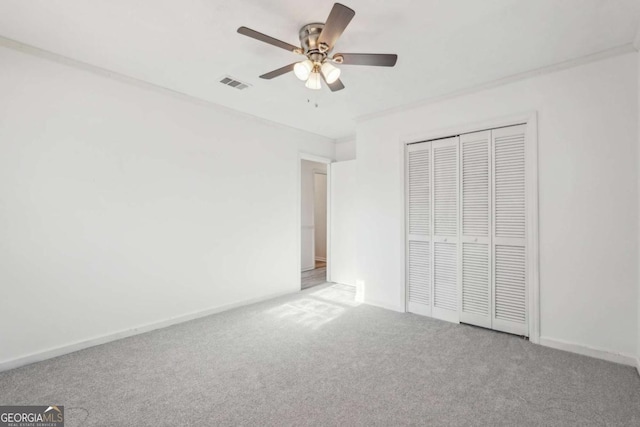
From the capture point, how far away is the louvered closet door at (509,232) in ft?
9.93

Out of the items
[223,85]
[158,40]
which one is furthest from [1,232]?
[223,85]

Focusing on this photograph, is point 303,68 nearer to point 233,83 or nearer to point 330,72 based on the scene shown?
point 330,72

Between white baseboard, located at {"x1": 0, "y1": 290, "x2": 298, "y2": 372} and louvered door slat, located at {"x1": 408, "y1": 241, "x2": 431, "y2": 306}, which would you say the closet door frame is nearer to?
louvered door slat, located at {"x1": 408, "y1": 241, "x2": 431, "y2": 306}

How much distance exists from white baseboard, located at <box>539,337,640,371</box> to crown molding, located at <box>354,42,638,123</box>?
2.54m

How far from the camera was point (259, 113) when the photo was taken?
4.14 metres

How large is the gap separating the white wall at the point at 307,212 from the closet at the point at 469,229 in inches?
121

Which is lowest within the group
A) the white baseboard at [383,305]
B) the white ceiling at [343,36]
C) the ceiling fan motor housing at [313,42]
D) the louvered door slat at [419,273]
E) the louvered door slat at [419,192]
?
the white baseboard at [383,305]

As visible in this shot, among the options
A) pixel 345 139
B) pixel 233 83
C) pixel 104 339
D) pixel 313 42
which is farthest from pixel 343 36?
pixel 104 339

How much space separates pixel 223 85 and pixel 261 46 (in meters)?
0.96

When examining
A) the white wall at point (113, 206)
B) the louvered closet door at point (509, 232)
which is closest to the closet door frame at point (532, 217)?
the louvered closet door at point (509, 232)

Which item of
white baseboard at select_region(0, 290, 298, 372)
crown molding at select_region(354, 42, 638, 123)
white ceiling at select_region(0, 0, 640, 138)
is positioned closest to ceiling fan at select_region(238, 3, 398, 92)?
white ceiling at select_region(0, 0, 640, 138)

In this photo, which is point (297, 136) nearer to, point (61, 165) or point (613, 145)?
point (61, 165)

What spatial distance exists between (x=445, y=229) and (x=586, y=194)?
131 centimetres

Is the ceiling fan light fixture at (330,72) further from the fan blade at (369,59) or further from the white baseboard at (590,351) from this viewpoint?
the white baseboard at (590,351)
